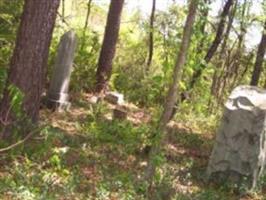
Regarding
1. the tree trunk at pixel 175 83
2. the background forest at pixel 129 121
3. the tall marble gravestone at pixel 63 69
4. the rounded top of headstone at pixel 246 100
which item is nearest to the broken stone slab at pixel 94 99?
the background forest at pixel 129 121

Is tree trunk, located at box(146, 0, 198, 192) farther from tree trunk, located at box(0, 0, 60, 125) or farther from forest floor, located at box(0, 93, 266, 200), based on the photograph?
tree trunk, located at box(0, 0, 60, 125)

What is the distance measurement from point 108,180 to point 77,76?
575 cm

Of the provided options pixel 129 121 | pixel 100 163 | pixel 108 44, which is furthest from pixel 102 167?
pixel 108 44

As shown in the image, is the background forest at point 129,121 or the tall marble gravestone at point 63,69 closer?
the background forest at point 129,121

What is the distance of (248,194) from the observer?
8.36m

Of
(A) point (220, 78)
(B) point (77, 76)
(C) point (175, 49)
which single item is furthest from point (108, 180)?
(A) point (220, 78)

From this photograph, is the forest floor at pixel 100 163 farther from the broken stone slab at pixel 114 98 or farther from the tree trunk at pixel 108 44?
the tree trunk at pixel 108 44

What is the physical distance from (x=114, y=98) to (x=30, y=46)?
520cm

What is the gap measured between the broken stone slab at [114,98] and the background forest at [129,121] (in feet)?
1.02

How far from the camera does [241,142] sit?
849 cm

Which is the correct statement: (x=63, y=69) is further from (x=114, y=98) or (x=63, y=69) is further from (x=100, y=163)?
(x=100, y=163)

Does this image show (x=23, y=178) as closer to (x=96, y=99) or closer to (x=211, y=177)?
(x=211, y=177)

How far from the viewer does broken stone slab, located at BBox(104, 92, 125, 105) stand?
41.7 ft

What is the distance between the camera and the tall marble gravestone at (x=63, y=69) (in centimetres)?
1106
